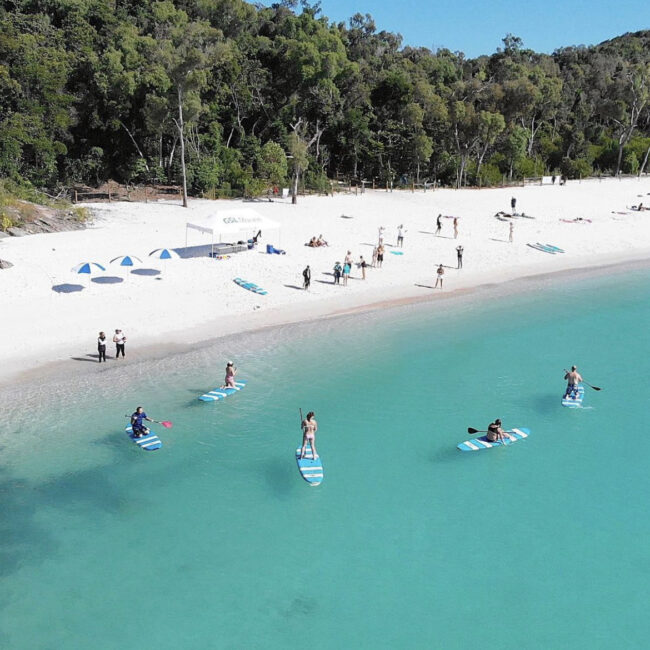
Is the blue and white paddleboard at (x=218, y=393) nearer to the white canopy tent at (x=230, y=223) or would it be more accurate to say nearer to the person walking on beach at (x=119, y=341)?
the person walking on beach at (x=119, y=341)

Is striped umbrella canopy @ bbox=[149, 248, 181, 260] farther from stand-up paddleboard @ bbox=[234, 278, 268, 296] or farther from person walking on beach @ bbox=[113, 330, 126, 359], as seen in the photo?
person walking on beach @ bbox=[113, 330, 126, 359]

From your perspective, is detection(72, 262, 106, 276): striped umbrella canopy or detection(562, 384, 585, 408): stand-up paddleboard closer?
detection(562, 384, 585, 408): stand-up paddleboard

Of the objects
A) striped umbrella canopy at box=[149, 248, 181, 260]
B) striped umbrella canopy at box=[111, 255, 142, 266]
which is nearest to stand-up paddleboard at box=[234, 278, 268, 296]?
striped umbrella canopy at box=[149, 248, 181, 260]

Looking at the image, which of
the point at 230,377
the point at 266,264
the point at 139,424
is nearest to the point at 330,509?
the point at 139,424

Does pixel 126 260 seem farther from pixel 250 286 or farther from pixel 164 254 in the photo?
pixel 250 286

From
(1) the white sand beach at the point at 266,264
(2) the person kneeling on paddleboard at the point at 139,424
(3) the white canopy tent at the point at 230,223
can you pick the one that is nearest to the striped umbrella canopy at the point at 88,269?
(1) the white sand beach at the point at 266,264

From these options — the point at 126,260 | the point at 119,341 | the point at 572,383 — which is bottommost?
the point at 572,383
